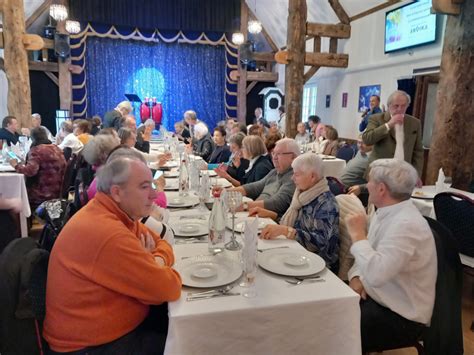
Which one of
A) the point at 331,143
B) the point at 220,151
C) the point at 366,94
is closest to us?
the point at 220,151

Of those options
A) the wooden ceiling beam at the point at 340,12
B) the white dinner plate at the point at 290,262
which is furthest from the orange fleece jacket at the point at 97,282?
the wooden ceiling beam at the point at 340,12

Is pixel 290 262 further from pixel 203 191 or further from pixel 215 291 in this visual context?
pixel 203 191

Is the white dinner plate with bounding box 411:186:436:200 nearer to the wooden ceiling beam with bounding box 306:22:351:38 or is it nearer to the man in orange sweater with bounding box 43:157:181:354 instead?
the man in orange sweater with bounding box 43:157:181:354

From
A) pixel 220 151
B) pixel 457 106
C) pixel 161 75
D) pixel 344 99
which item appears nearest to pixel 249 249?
pixel 457 106

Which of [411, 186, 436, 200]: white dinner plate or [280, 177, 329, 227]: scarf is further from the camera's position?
[411, 186, 436, 200]: white dinner plate

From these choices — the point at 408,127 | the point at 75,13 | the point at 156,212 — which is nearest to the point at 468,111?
the point at 408,127

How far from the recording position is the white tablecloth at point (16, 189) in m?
3.68

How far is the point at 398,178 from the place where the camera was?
161 centimetres

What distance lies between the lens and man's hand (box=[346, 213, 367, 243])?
1656 millimetres

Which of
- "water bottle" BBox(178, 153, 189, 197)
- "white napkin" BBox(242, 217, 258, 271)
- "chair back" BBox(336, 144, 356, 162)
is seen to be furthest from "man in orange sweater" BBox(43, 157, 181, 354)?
"chair back" BBox(336, 144, 356, 162)

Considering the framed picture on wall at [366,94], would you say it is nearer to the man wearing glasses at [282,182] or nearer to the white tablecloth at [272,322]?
the man wearing glasses at [282,182]

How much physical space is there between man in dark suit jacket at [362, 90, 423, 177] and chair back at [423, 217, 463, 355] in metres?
1.83

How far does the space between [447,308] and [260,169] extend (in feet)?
6.85

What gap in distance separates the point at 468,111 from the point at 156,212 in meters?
3.38
